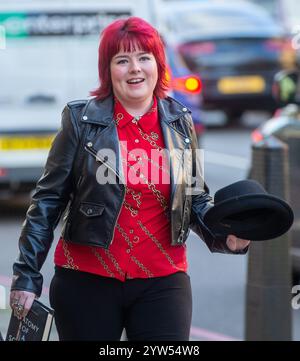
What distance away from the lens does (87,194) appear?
13.4 ft

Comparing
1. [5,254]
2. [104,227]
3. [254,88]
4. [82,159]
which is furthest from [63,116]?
[254,88]

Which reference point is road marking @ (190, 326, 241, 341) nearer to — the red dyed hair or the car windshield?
the red dyed hair

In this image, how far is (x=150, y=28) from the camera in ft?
13.8

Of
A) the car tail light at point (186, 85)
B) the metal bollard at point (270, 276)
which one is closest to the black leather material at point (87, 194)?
the metal bollard at point (270, 276)

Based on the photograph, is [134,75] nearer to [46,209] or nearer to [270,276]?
[46,209]

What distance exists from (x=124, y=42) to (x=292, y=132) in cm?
388

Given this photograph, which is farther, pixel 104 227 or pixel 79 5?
pixel 79 5

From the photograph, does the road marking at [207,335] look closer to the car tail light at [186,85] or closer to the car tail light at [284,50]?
the car tail light at [186,85]

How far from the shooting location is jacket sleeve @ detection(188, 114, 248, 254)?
417 cm

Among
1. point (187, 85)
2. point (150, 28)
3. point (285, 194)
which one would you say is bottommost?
point (150, 28)

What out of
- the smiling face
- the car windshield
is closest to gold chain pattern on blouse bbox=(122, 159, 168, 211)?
the smiling face

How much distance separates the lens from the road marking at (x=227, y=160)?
15.0 meters
